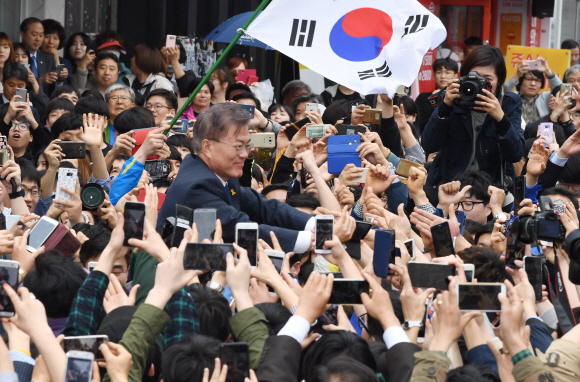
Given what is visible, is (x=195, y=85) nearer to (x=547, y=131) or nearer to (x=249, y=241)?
(x=547, y=131)

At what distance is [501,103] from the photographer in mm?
5797

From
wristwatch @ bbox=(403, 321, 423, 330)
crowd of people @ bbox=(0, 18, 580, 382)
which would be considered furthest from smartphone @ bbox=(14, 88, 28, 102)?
wristwatch @ bbox=(403, 321, 423, 330)

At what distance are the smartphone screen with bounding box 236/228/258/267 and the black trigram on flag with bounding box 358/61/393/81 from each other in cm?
266

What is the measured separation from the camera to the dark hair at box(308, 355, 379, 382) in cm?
252

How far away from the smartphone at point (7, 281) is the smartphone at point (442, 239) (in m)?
1.89

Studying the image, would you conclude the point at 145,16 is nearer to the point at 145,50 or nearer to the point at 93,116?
the point at 145,50

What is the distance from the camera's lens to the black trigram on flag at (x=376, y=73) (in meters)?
5.66

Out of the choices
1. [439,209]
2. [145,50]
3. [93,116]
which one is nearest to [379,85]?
[439,209]

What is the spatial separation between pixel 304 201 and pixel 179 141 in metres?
1.71

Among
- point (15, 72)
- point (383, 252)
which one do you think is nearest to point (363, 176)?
point (383, 252)

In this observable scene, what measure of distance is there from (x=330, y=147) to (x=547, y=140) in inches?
68.4

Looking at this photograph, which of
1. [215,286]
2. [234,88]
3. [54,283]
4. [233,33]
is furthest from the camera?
[233,33]

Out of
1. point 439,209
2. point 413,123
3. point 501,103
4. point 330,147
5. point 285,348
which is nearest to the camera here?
point 285,348

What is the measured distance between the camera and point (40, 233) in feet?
11.7
